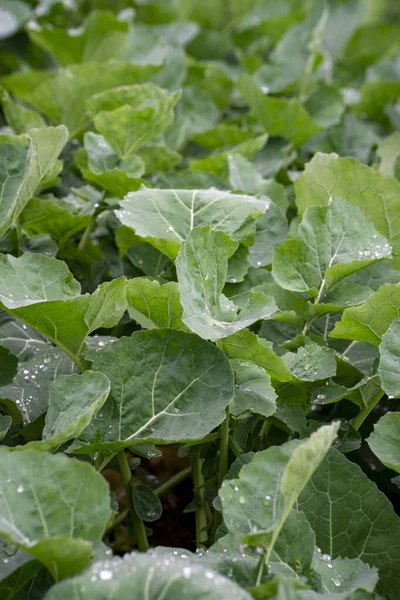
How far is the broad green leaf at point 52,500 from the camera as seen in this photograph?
33.3 inches

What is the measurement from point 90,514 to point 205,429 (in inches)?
8.3

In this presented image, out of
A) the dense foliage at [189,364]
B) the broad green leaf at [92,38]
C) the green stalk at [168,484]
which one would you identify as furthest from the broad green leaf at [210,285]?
the broad green leaf at [92,38]

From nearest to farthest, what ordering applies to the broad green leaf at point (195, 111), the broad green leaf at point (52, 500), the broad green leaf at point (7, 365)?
the broad green leaf at point (52, 500) < the broad green leaf at point (7, 365) < the broad green leaf at point (195, 111)

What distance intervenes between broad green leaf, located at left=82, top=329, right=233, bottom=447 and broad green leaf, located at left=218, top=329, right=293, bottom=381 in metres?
0.05

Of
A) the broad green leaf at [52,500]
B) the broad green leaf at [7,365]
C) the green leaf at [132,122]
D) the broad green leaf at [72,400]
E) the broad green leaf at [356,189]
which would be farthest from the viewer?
the green leaf at [132,122]

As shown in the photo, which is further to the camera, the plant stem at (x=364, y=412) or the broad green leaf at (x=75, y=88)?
the broad green leaf at (x=75, y=88)

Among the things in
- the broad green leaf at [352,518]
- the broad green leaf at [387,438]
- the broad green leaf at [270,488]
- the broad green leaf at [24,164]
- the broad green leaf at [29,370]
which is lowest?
the broad green leaf at [352,518]

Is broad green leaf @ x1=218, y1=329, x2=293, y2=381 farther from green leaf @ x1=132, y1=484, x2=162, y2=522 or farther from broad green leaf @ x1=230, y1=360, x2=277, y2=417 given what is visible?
green leaf @ x1=132, y1=484, x2=162, y2=522

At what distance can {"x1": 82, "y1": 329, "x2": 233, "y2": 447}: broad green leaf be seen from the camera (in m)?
1.06

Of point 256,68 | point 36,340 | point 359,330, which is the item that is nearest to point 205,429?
point 359,330

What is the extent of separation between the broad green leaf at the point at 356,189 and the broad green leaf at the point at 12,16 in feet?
4.86

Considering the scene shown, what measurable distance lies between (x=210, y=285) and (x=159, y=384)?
0.17m

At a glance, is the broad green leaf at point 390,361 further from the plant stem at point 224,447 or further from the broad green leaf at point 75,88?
the broad green leaf at point 75,88

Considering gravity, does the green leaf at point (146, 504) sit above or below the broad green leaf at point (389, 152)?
below
